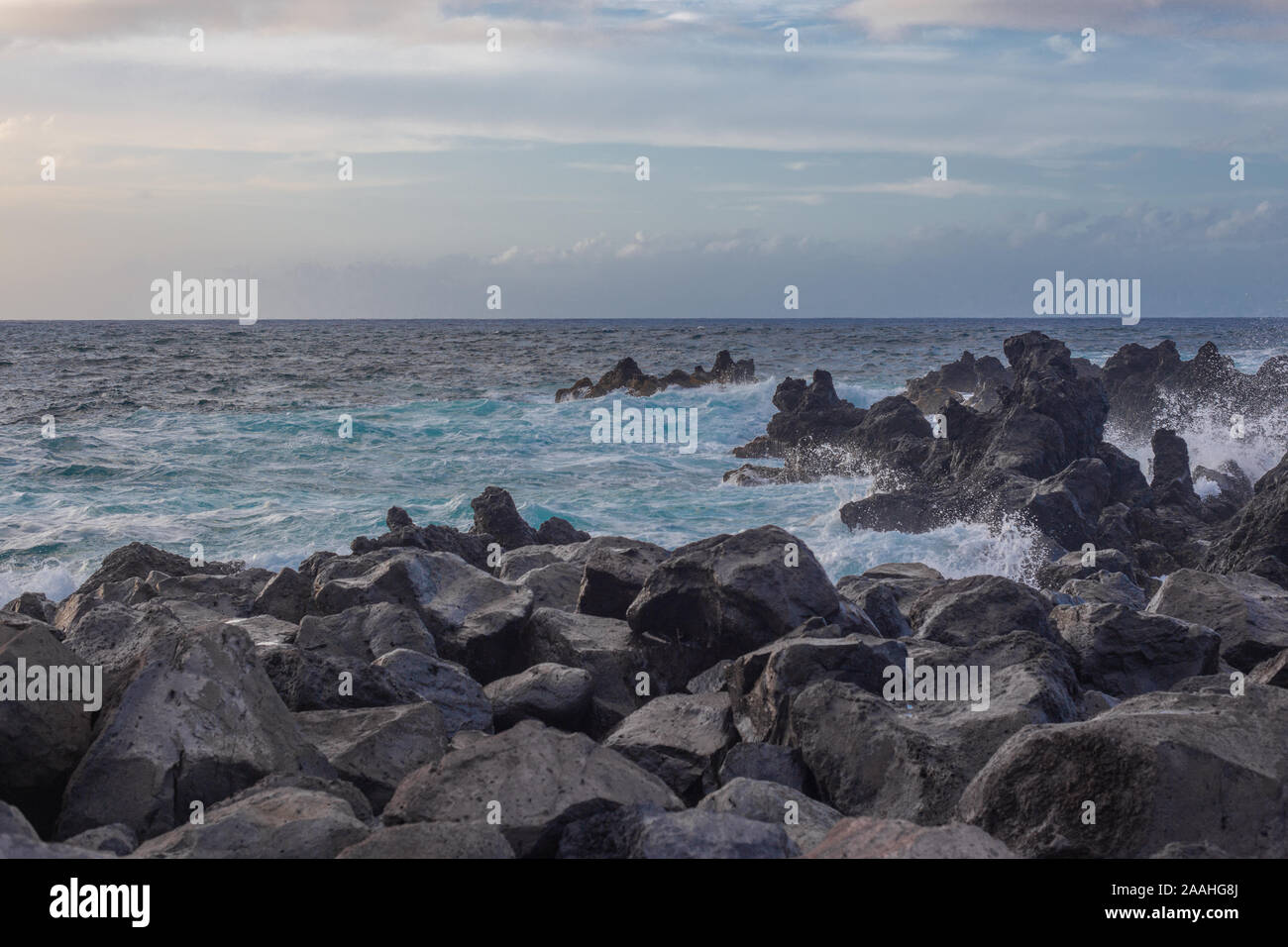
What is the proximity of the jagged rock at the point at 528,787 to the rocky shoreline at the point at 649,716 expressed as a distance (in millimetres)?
12

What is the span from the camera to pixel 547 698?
19.9ft

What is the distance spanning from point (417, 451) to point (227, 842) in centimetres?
2248

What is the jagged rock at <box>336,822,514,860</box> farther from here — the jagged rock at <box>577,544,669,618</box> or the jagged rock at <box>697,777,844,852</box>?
the jagged rock at <box>577,544,669,618</box>

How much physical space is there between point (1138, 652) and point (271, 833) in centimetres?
536

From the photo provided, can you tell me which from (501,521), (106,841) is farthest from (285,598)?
(501,521)

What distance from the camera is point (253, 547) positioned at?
1562cm

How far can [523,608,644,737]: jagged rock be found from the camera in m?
6.56

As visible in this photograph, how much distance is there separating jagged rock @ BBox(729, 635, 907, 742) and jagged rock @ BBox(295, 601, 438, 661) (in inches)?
76.8

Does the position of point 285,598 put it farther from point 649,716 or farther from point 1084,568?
point 1084,568

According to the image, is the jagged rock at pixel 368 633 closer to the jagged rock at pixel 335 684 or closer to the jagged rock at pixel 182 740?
the jagged rock at pixel 335 684
